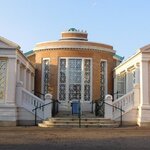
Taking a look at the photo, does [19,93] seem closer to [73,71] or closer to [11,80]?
[11,80]

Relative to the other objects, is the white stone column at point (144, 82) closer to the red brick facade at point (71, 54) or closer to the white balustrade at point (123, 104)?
the white balustrade at point (123, 104)

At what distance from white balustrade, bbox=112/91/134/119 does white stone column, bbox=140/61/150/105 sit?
29.6 inches

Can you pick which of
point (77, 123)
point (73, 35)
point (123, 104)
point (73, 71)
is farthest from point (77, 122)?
point (73, 35)

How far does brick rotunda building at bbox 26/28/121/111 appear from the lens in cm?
2519

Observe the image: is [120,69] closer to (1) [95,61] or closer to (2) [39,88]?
(1) [95,61]

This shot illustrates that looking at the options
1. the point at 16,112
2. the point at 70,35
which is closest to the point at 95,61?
the point at 70,35

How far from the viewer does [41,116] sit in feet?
66.7

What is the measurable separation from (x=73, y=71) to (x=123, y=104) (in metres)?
5.78

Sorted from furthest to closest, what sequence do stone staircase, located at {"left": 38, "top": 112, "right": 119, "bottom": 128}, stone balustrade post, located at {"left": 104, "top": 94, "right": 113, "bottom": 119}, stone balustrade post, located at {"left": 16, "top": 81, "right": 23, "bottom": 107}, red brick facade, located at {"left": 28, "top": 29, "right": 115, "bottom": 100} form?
red brick facade, located at {"left": 28, "top": 29, "right": 115, "bottom": 100}, stone balustrade post, located at {"left": 16, "top": 81, "right": 23, "bottom": 107}, stone balustrade post, located at {"left": 104, "top": 94, "right": 113, "bottom": 119}, stone staircase, located at {"left": 38, "top": 112, "right": 119, "bottom": 128}

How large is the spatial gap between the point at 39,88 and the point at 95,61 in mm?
4348

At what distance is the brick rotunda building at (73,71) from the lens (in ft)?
82.6

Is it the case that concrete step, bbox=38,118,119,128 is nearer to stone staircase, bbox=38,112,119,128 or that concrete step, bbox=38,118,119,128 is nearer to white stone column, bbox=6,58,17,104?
stone staircase, bbox=38,112,119,128

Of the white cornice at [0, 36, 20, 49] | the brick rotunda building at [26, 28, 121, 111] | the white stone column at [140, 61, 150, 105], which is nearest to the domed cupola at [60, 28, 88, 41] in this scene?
the brick rotunda building at [26, 28, 121, 111]

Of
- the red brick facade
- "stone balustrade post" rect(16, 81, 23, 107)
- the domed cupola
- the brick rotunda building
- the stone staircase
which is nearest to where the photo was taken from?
the stone staircase
